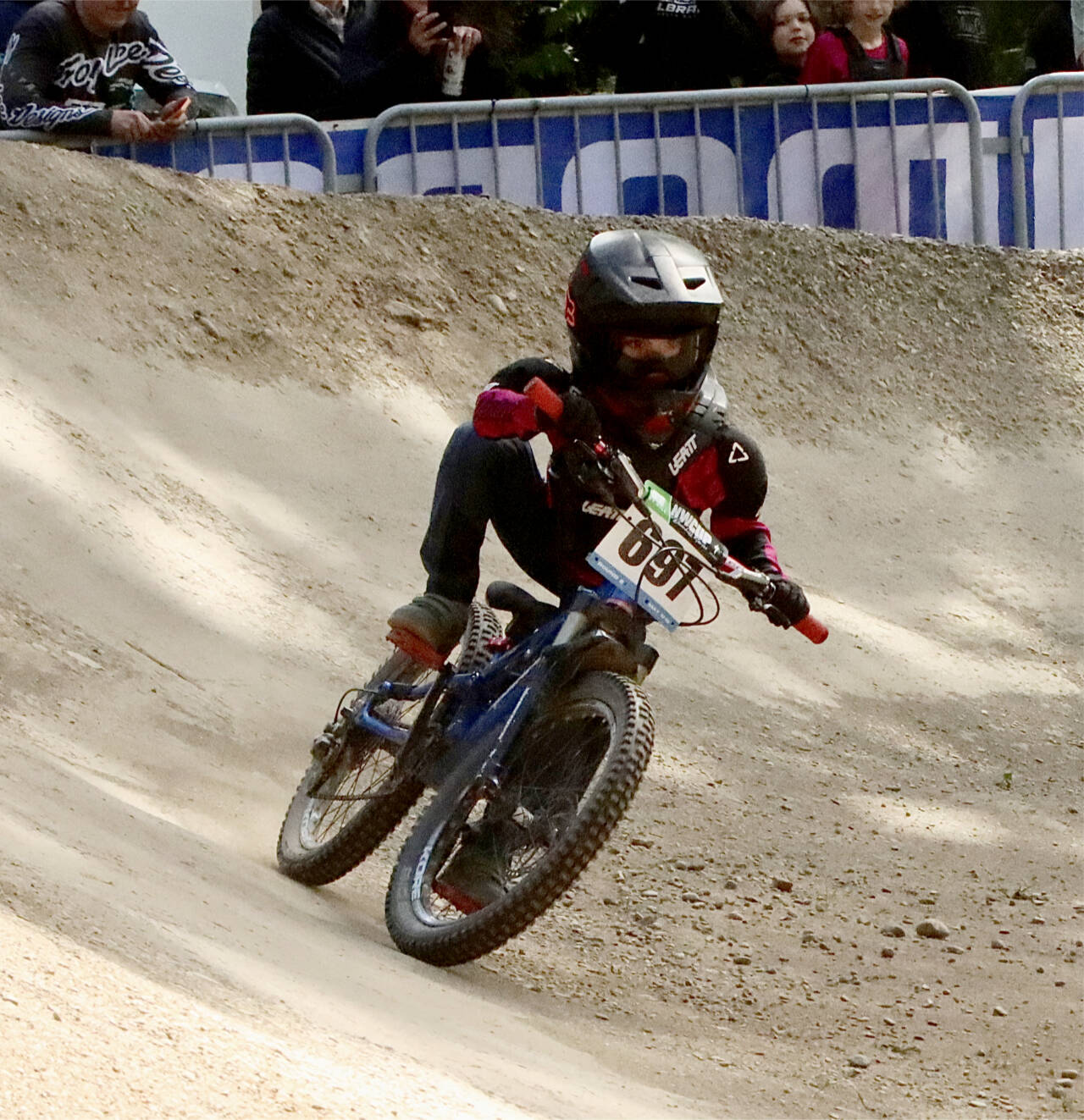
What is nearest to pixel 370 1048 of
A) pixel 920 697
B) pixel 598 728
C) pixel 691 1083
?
pixel 691 1083

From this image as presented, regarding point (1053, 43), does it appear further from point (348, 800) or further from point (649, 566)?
Result: point (348, 800)

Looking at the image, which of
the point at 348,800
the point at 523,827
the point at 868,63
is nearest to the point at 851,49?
the point at 868,63

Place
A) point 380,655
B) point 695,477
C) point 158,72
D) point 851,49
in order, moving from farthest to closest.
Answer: point 851,49, point 158,72, point 380,655, point 695,477

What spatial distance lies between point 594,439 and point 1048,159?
7.34m

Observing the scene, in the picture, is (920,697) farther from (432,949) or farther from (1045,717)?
(432,949)

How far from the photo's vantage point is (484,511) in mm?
4816

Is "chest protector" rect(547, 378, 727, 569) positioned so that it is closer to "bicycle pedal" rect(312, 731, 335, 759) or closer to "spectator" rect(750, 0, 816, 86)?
"bicycle pedal" rect(312, 731, 335, 759)

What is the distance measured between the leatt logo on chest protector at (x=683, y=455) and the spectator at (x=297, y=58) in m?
5.75

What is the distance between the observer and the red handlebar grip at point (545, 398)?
4324mm

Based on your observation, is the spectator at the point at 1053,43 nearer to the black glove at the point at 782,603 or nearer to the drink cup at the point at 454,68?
the drink cup at the point at 454,68

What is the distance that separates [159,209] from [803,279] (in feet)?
13.0

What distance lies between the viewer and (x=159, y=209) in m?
9.46

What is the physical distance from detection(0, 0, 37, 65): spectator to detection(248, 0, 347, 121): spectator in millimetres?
1224

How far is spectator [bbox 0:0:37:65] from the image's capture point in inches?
358
